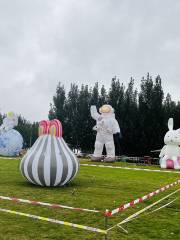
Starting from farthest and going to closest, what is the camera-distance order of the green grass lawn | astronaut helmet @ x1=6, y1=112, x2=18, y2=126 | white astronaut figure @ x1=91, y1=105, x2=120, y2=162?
astronaut helmet @ x1=6, y1=112, x2=18, y2=126 < white astronaut figure @ x1=91, y1=105, x2=120, y2=162 < the green grass lawn

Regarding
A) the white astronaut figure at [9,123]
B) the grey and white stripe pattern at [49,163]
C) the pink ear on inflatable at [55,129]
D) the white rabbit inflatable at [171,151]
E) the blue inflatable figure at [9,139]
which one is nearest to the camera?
the grey and white stripe pattern at [49,163]

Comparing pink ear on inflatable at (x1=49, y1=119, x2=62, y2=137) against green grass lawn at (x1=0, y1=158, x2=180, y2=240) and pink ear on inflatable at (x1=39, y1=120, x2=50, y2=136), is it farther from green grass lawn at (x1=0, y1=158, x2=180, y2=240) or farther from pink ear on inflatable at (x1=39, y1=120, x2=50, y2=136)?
green grass lawn at (x1=0, y1=158, x2=180, y2=240)

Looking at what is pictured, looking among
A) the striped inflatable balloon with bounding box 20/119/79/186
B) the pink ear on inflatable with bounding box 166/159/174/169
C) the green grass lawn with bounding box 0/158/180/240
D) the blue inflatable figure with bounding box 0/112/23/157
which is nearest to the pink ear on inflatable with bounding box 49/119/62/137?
the striped inflatable balloon with bounding box 20/119/79/186

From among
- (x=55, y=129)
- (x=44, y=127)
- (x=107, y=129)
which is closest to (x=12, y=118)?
(x=107, y=129)

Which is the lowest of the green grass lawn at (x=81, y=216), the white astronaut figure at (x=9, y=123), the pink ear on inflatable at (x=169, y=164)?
the green grass lawn at (x=81, y=216)

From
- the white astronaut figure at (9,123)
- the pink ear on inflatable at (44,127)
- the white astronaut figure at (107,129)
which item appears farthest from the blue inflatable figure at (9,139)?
the pink ear on inflatable at (44,127)

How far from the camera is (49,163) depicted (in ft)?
35.9

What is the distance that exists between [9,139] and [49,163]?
20.6 metres

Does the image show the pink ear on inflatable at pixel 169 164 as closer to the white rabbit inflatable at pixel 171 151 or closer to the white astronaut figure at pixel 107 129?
the white rabbit inflatable at pixel 171 151

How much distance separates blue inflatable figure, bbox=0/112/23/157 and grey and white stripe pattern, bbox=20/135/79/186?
1993 cm

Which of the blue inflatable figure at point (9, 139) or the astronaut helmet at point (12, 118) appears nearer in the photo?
the blue inflatable figure at point (9, 139)

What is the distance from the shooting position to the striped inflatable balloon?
11000mm

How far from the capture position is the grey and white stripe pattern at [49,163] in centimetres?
1099

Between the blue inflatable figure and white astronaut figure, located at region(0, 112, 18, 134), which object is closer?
the blue inflatable figure
